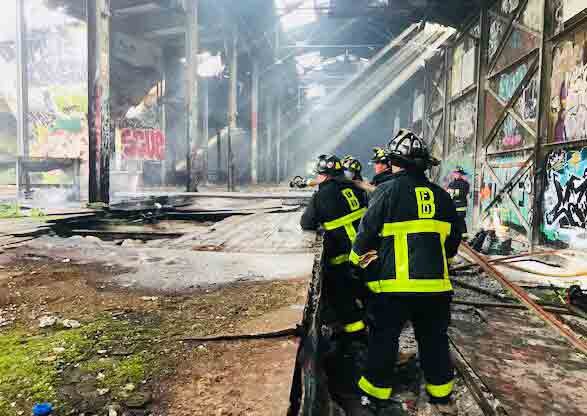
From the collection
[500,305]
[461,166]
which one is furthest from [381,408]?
[461,166]

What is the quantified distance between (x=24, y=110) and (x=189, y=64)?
6608 millimetres

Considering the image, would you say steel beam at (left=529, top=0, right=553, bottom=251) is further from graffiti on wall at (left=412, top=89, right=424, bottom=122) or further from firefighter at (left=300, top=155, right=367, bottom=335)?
graffiti on wall at (left=412, top=89, right=424, bottom=122)

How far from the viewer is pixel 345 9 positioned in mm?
12664


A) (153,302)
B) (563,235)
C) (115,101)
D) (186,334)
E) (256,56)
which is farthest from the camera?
(256,56)

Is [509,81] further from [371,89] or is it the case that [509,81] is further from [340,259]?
[371,89]

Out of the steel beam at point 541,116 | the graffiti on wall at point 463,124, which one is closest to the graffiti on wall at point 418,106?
the graffiti on wall at point 463,124

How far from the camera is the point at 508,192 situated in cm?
827

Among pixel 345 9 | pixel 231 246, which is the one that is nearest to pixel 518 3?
pixel 345 9

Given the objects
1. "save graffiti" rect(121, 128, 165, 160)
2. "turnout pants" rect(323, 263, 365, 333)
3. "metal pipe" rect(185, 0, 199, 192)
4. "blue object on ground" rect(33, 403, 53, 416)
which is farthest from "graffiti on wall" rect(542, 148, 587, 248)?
"save graffiti" rect(121, 128, 165, 160)

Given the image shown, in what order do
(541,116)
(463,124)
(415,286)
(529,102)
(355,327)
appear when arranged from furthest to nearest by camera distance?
(463,124)
(529,102)
(541,116)
(355,327)
(415,286)

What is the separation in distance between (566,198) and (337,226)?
4.57m

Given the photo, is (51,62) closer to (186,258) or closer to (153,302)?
(186,258)

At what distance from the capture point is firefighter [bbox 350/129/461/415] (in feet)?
7.59

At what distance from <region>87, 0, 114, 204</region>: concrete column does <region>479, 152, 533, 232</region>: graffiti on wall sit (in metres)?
8.03
